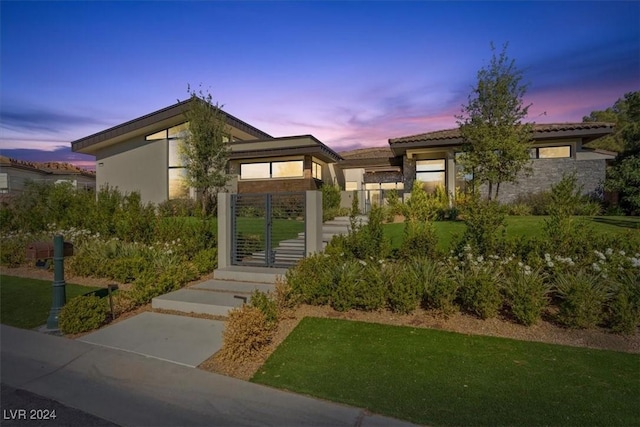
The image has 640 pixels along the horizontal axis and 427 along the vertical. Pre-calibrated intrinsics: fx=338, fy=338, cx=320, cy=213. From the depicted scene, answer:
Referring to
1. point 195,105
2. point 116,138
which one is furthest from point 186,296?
point 116,138

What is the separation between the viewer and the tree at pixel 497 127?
40.3 ft

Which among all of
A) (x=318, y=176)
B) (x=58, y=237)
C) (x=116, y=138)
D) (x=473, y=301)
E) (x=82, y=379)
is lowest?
(x=82, y=379)

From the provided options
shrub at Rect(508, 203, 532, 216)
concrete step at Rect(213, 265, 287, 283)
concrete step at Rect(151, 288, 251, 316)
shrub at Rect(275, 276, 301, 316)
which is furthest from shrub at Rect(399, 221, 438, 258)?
shrub at Rect(508, 203, 532, 216)

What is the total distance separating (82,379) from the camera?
4020 millimetres

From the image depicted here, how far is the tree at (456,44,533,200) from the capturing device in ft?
40.3

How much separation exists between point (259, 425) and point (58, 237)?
16.0 ft

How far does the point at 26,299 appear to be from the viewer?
285 inches

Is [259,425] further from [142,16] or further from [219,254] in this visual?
[142,16]

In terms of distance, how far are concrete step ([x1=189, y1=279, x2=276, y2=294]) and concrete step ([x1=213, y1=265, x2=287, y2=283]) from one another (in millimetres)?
120

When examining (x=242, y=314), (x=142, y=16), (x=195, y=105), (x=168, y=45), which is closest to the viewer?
(x=242, y=314)

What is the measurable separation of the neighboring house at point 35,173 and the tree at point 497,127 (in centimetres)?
2407

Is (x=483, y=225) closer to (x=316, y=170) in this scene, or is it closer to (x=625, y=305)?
(x=625, y=305)

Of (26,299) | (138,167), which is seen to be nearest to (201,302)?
(26,299)

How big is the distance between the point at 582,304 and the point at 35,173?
3895 centimetres
